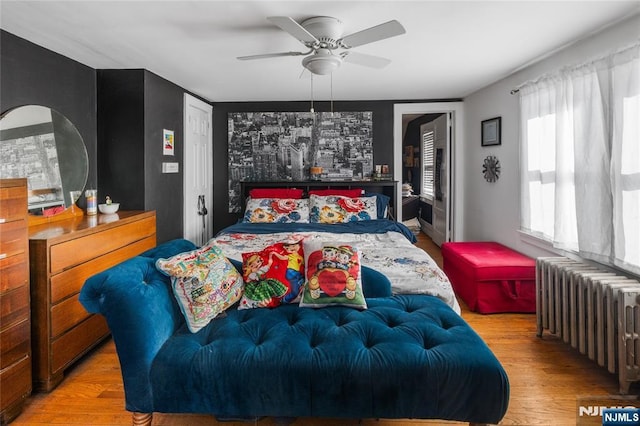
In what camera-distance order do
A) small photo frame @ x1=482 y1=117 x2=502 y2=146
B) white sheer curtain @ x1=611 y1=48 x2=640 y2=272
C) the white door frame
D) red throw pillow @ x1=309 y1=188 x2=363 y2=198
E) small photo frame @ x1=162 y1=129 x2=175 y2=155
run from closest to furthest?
white sheer curtain @ x1=611 y1=48 x2=640 y2=272 → small photo frame @ x1=162 y1=129 x2=175 y2=155 → small photo frame @ x1=482 y1=117 x2=502 y2=146 → red throw pillow @ x1=309 y1=188 x2=363 y2=198 → the white door frame

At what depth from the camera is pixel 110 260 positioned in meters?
2.68

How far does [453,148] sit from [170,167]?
3.59 metres

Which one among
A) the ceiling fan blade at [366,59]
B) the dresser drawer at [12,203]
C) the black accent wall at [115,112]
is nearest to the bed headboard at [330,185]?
the black accent wall at [115,112]

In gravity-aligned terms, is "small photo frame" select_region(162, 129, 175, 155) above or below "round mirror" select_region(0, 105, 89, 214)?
above

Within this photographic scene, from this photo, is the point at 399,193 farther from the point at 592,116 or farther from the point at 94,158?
the point at 94,158

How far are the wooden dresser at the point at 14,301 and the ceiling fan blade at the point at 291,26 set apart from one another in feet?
5.12

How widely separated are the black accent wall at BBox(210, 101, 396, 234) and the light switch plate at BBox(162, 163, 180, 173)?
1120 mm

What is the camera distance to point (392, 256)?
278 centimetres

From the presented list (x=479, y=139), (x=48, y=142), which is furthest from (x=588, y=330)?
(x=48, y=142)

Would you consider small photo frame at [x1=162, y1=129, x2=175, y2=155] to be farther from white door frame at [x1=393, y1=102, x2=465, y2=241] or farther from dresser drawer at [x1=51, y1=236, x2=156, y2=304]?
white door frame at [x1=393, y1=102, x2=465, y2=241]

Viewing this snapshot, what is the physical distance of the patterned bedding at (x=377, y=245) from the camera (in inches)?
90.1

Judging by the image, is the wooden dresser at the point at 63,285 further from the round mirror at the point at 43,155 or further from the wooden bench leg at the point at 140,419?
the wooden bench leg at the point at 140,419

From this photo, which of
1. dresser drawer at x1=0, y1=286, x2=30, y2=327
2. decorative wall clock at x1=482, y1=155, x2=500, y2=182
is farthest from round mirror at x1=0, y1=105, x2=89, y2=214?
decorative wall clock at x1=482, y1=155, x2=500, y2=182

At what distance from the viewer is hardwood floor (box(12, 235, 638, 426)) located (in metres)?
1.90
